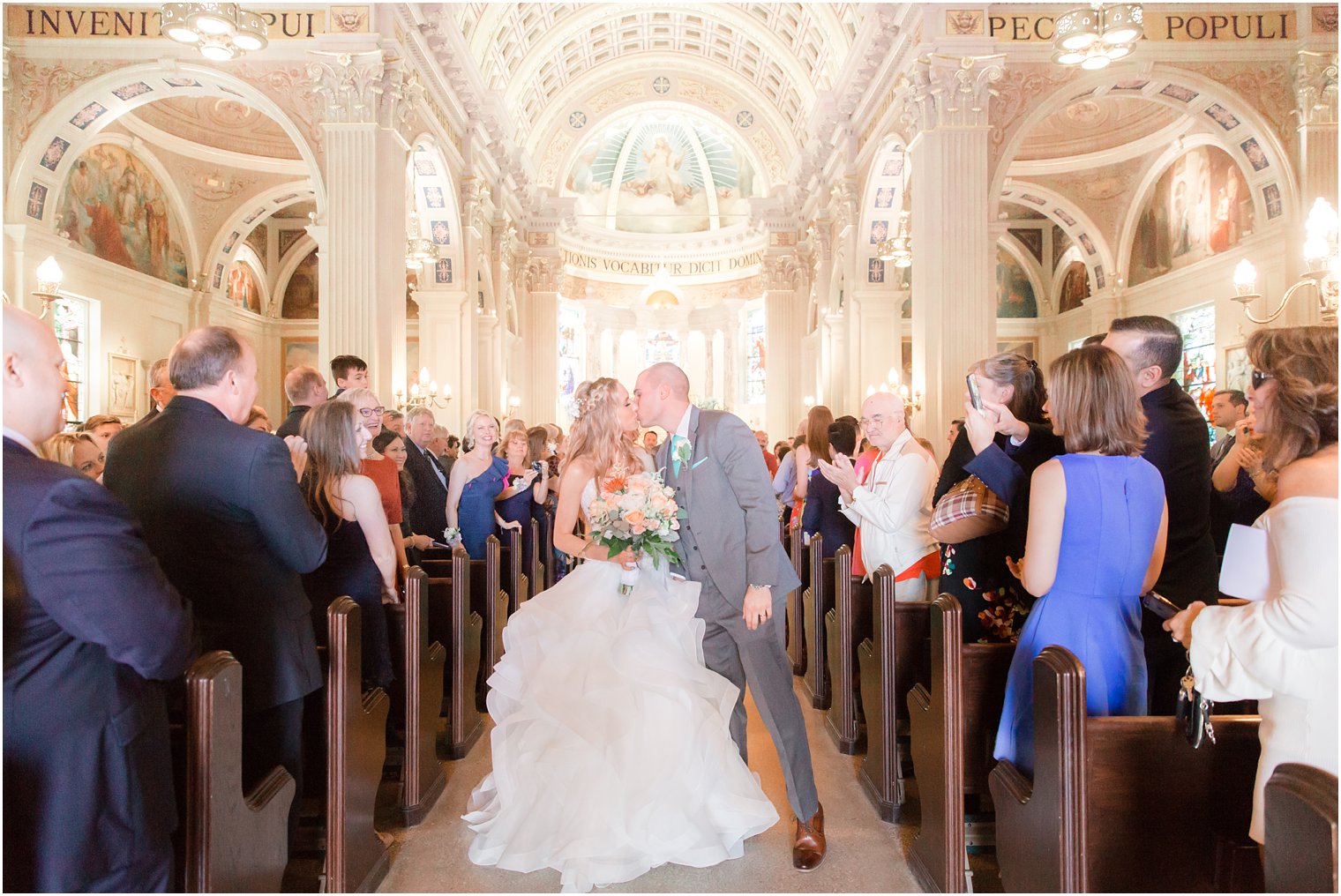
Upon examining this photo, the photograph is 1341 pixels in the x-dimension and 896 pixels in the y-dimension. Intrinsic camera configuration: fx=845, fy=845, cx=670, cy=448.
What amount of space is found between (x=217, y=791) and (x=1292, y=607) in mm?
2478

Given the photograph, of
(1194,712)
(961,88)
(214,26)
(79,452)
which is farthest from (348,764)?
(961,88)

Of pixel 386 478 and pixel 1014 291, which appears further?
pixel 1014 291

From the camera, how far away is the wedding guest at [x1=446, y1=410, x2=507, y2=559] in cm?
618

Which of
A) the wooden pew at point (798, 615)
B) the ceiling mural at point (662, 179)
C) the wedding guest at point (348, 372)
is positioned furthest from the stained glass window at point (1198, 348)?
the wedding guest at point (348, 372)

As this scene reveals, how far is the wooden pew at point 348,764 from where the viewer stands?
2848 millimetres

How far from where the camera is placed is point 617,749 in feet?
10.9

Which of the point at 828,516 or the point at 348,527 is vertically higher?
the point at 348,527

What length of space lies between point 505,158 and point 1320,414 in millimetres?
18837

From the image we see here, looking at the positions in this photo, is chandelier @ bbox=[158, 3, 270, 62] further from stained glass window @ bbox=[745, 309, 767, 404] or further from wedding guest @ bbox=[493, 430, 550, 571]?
stained glass window @ bbox=[745, 309, 767, 404]

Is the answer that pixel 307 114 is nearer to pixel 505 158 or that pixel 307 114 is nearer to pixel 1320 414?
pixel 505 158

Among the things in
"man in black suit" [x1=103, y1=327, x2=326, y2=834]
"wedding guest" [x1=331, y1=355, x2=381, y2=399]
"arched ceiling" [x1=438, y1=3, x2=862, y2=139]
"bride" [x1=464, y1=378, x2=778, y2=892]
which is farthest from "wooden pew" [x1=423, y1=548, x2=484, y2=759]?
"arched ceiling" [x1=438, y1=3, x2=862, y2=139]

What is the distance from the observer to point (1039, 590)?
106 inches

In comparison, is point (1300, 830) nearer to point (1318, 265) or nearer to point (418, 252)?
point (1318, 265)

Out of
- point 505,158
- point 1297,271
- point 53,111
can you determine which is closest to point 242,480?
point 53,111
